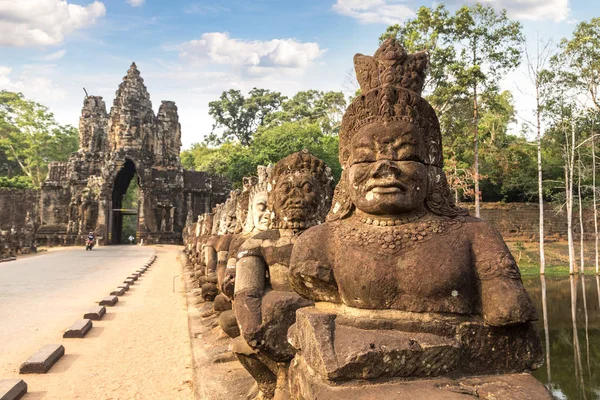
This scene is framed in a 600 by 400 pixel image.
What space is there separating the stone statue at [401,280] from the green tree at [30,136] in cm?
5019

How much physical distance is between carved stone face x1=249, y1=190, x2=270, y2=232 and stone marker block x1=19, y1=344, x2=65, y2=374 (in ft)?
8.40

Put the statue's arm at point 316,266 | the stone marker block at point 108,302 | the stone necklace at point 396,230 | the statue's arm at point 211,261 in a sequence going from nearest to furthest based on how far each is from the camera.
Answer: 1. the stone necklace at point 396,230
2. the statue's arm at point 316,266
3. the statue's arm at point 211,261
4. the stone marker block at point 108,302

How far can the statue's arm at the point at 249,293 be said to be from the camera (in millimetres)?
3115

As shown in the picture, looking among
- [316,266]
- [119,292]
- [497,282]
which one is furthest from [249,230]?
[119,292]

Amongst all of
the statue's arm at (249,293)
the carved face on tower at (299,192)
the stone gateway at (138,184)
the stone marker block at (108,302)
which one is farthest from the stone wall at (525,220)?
the statue's arm at (249,293)

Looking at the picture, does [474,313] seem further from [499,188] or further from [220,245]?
[499,188]

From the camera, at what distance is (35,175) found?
163ft

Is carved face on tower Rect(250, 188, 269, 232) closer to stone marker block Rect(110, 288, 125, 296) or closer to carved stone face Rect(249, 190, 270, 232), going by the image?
carved stone face Rect(249, 190, 270, 232)

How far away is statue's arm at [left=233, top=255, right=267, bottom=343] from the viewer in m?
3.12

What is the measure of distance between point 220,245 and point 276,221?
8.30 ft

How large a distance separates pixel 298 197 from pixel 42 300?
7.23 meters

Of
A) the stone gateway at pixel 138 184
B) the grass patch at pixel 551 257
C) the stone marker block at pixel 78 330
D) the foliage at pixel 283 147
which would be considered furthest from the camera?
Result: the stone gateway at pixel 138 184

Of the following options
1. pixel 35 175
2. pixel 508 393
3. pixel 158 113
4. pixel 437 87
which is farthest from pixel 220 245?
pixel 35 175

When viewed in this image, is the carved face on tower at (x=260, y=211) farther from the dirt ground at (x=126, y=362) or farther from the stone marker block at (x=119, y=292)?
the stone marker block at (x=119, y=292)
